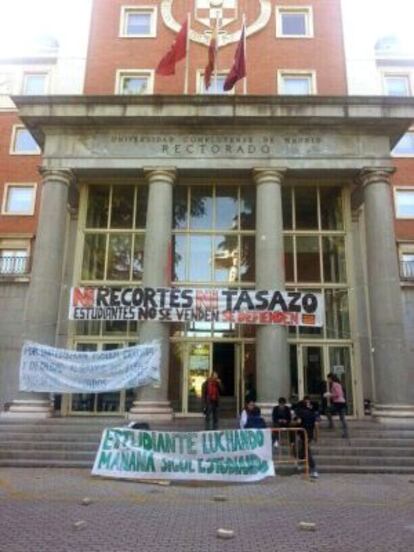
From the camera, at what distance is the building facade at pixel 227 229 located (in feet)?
57.8

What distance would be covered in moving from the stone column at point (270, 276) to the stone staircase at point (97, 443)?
2.15 m

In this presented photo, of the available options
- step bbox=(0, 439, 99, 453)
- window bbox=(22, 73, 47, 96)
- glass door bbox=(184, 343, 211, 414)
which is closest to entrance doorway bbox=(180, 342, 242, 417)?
glass door bbox=(184, 343, 211, 414)

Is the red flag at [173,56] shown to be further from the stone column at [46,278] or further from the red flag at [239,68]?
the stone column at [46,278]

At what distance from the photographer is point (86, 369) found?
1590 cm

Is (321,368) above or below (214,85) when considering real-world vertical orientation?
below

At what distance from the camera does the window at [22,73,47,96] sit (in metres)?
28.1

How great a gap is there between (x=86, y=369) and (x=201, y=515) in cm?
816

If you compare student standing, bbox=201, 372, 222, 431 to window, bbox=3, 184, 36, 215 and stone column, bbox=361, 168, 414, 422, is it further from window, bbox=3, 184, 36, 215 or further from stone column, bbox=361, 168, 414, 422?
window, bbox=3, 184, 36, 215

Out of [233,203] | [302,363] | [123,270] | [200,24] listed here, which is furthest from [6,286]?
[200,24]

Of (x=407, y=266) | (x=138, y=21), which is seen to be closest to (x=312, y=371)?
(x=407, y=266)

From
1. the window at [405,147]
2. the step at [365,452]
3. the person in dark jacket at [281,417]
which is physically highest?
the window at [405,147]

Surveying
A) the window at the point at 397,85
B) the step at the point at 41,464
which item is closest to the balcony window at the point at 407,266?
the window at the point at 397,85

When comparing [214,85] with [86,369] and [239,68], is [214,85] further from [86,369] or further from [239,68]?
[86,369]

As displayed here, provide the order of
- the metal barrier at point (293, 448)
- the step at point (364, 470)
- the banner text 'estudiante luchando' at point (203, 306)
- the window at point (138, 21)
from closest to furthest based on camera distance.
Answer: the metal barrier at point (293, 448) → the step at point (364, 470) → the banner text 'estudiante luchando' at point (203, 306) → the window at point (138, 21)
